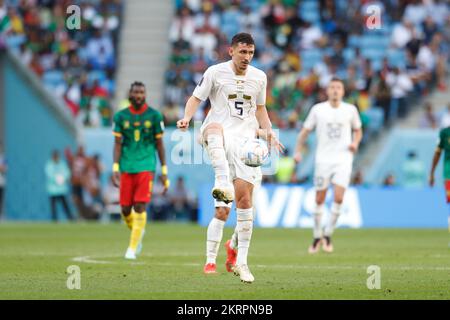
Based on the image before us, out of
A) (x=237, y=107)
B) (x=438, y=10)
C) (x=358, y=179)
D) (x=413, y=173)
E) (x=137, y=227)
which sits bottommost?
(x=358, y=179)

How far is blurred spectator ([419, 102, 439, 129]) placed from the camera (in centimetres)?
3064

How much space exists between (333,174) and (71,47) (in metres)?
18.1

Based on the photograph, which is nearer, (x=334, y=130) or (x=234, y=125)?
(x=234, y=125)

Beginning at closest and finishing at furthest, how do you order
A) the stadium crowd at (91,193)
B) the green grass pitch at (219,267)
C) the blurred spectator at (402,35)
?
the green grass pitch at (219,267) → the stadium crowd at (91,193) → the blurred spectator at (402,35)

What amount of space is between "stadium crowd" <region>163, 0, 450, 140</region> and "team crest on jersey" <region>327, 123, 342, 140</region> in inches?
451

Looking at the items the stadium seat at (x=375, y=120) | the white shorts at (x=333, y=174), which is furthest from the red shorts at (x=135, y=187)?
the stadium seat at (x=375, y=120)

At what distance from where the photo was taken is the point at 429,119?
101 feet

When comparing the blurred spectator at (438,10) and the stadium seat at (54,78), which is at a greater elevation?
the blurred spectator at (438,10)

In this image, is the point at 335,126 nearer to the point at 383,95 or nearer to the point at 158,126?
the point at 158,126

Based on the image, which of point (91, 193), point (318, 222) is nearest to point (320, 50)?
point (91, 193)

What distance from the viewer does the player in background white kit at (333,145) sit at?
18.5 m

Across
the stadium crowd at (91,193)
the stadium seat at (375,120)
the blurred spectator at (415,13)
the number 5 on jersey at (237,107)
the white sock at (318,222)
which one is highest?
the blurred spectator at (415,13)

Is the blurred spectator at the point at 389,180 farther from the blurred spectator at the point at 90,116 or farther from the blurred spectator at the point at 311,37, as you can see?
the blurred spectator at the point at 90,116
